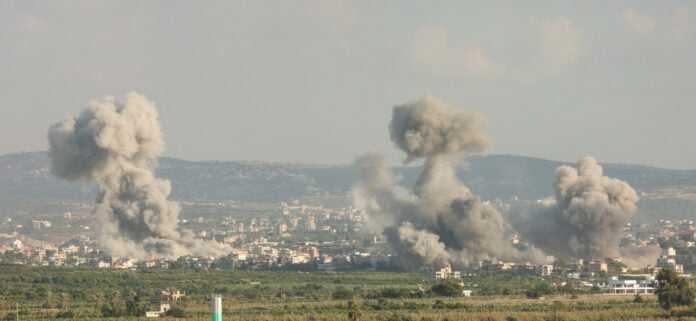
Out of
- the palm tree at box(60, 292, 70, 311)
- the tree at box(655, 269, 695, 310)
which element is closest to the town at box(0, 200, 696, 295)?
the tree at box(655, 269, 695, 310)

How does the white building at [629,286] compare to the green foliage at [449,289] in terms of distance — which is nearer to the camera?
the green foliage at [449,289]

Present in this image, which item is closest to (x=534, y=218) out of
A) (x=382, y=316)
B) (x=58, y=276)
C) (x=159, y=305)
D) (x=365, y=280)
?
(x=365, y=280)

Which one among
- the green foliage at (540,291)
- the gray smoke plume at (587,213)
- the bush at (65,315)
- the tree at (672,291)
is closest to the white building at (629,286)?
the green foliage at (540,291)

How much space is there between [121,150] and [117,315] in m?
35.4

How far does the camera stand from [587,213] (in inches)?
3489

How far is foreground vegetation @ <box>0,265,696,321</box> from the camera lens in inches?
2229

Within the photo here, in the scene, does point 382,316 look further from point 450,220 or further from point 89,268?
point 89,268

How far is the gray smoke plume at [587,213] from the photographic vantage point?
292 ft

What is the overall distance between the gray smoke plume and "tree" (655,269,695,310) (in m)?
28.9

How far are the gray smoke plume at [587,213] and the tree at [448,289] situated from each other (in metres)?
18.2

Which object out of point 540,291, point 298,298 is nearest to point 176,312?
point 298,298

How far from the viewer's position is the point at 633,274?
292 feet

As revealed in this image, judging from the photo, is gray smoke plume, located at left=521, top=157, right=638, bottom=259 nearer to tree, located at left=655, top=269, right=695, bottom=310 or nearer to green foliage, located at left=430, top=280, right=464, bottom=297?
green foliage, located at left=430, top=280, right=464, bottom=297

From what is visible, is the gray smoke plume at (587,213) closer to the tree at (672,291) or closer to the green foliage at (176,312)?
the tree at (672,291)
